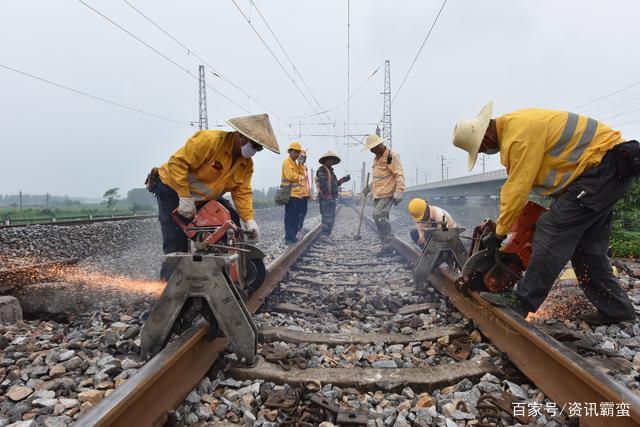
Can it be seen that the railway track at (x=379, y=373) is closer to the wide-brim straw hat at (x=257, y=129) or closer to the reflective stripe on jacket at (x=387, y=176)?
the wide-brim straw hat at (x=257, y=129)

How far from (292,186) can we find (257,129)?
4.32 m

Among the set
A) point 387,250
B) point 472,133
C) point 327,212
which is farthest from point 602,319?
point 327,212

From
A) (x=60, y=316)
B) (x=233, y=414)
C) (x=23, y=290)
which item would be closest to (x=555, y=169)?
(x=233, y=414)

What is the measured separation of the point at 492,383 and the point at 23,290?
Answer: 12.0ft

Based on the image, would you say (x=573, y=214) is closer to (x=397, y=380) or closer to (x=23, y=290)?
(x=397, y=380)

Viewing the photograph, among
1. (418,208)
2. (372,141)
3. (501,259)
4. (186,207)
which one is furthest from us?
(372,141)

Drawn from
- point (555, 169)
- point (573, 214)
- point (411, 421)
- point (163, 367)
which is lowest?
point (411, 421)

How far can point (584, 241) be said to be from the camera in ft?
9.57

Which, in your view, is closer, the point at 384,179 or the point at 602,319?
the point at 602,319

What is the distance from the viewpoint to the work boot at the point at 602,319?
288cm

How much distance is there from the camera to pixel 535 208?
3146 millimetres

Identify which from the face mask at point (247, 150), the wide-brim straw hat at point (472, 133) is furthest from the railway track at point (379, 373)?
the face mask at point (247, 150)

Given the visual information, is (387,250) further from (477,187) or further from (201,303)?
(477,187)

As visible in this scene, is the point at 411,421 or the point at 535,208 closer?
the point at 411,421
